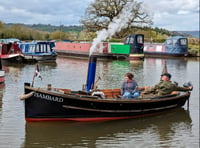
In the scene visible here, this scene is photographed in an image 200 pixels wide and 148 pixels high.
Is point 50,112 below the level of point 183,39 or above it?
below

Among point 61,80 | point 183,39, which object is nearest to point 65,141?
point 61,80

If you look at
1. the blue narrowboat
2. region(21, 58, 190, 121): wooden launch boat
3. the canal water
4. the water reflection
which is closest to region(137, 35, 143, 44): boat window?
the blue narrowboat

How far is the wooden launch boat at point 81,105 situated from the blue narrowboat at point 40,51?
23925mm

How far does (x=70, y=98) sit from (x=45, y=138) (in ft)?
4.66

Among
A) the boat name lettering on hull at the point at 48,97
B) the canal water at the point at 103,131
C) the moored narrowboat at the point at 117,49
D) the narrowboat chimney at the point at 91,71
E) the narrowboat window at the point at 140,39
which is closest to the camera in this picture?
the canal water at the point at 103,131

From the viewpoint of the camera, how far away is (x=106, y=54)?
43281mm

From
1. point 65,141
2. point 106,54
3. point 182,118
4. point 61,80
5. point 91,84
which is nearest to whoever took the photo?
point 65,141

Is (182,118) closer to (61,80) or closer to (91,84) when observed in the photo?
(91,84)

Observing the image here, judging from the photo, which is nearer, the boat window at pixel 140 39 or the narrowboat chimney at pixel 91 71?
the narrowboat chimney at pixel 91 71

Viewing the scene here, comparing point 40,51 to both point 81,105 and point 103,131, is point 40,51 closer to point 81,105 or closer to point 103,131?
point 81,105

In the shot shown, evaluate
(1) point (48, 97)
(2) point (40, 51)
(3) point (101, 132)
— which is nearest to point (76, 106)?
(1) point (48, 97)

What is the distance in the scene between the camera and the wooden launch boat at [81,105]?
11.4 m

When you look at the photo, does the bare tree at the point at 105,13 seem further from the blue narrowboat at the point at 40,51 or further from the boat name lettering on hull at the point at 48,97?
the boat name lettering on hull at the point at 48,97

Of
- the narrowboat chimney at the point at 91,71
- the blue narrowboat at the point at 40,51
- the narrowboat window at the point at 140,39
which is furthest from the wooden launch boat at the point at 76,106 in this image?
the narrowboat window at the point at 140,39
